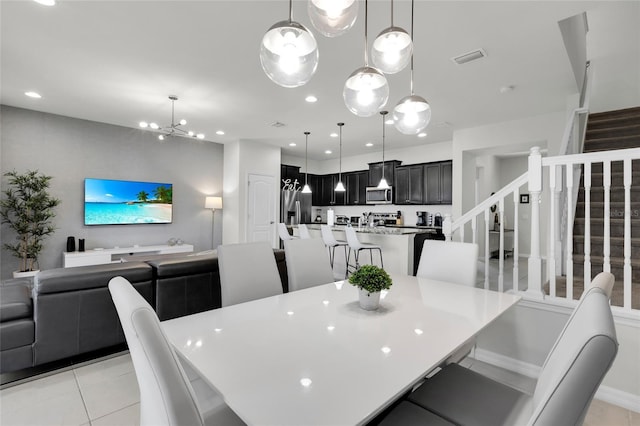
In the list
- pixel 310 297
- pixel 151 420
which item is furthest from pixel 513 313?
pixel 151 420

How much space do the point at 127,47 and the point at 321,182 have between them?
6.69m

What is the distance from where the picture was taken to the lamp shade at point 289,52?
1.32 m

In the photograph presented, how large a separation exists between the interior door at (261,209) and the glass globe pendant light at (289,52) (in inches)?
214

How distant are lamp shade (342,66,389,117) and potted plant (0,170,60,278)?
17.1ft

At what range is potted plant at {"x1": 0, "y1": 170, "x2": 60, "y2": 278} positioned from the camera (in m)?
4.43

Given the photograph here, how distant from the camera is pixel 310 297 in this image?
185cm

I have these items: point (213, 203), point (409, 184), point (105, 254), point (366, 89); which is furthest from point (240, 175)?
point (366, 89)

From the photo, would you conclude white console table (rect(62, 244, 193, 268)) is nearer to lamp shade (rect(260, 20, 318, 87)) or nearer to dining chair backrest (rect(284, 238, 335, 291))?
dining chair backrest (rect(284, 238, 335, 291))

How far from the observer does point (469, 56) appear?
3.07m

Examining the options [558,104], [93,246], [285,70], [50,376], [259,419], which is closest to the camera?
[259,419]

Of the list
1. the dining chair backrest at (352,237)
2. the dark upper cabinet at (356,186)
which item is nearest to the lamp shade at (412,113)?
the dining chair backrest at (352,237)

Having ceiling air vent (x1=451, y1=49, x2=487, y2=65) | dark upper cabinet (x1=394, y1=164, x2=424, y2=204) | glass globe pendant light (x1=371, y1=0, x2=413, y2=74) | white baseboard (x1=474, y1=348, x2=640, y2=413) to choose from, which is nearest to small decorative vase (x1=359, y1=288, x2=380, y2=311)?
glass globe pendant light (x1=371, y1=0, x2=413, y2=74)

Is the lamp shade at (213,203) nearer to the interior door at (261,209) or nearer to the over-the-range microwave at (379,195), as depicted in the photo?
the interior door at (261,209)

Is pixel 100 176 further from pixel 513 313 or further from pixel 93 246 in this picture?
pixel 513 313
